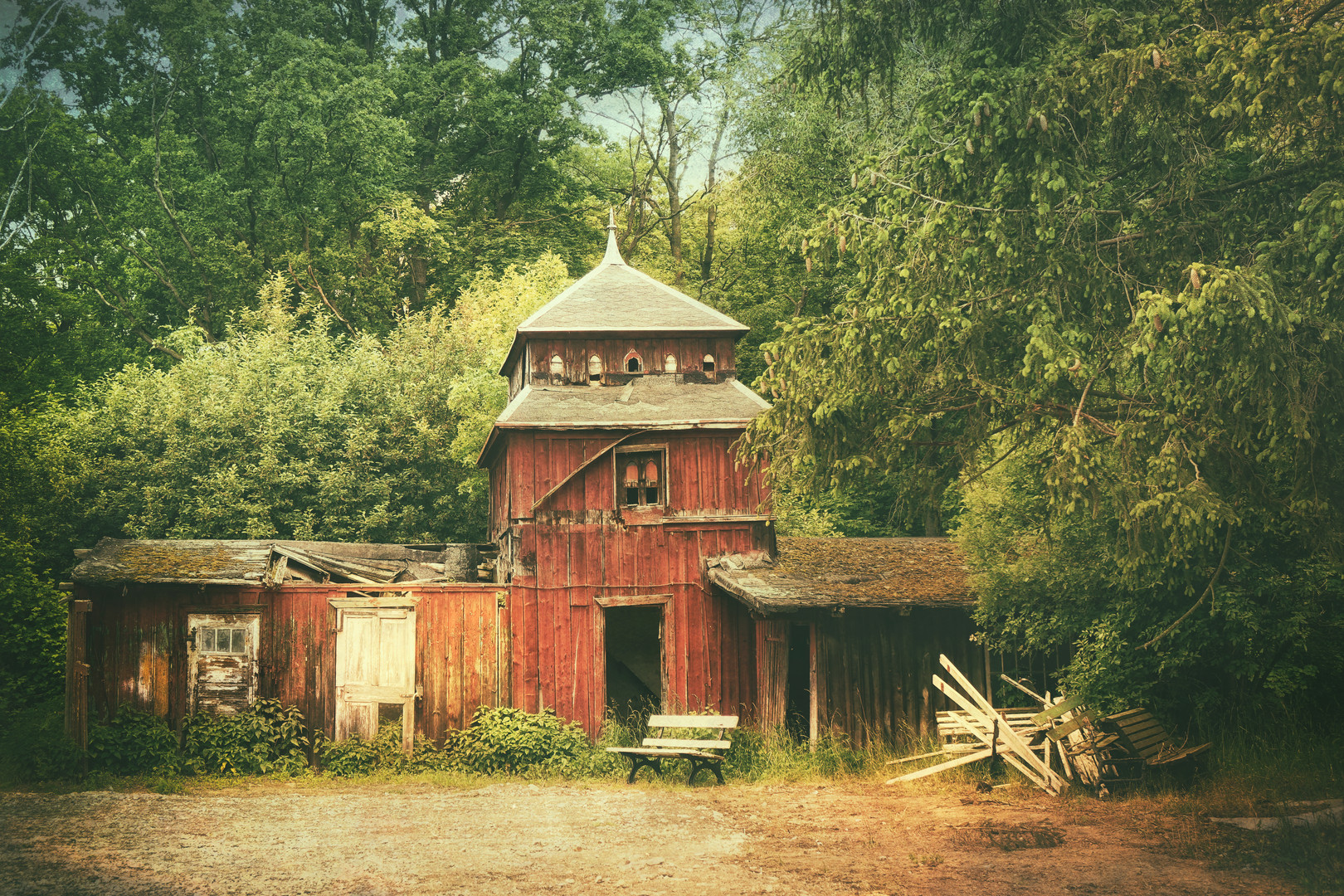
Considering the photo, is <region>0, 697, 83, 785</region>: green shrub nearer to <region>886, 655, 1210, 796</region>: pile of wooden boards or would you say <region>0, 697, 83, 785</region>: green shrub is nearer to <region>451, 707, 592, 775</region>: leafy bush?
<region>451, 707, 592, 775</region>: leafy bush

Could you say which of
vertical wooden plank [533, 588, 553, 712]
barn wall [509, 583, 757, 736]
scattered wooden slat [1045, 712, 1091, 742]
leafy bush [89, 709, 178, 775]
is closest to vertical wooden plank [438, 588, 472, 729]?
barn wall [509, 583, 757, 736]

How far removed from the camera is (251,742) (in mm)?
15898

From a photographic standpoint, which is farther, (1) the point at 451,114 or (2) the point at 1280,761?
(1) the point at 451,114

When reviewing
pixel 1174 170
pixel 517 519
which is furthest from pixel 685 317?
pixel 1174 170

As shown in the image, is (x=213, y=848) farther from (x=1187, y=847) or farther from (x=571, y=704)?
(x=1187, y=847)

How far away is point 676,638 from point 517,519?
3255mm

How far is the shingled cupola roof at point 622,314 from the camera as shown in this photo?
19.8m

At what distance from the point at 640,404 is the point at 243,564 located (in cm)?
689

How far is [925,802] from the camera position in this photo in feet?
39.2

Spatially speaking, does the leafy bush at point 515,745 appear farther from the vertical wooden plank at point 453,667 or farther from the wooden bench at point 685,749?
the wooden bench at point 685,749

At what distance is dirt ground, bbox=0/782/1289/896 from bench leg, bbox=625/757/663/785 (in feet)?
2.76

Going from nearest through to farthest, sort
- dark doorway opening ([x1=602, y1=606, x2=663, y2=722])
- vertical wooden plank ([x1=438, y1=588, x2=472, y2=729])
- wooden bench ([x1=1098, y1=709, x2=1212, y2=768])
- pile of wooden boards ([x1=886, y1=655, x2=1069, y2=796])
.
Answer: wooden bench ([x1=1098, y1=709, x2=1212, y2=768]) < pile of wooden boards ([x1=886, y1=655, x2=1069, y2=796]) < vertical wooden plank ([x1=438, y1=588, x2=472, y2=729]) < dark doorway opening ([x1=602, y1=606, x2=663, y2=722])

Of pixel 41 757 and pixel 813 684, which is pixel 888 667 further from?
pixel 41 757

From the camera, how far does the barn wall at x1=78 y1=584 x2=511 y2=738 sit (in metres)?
15.9
